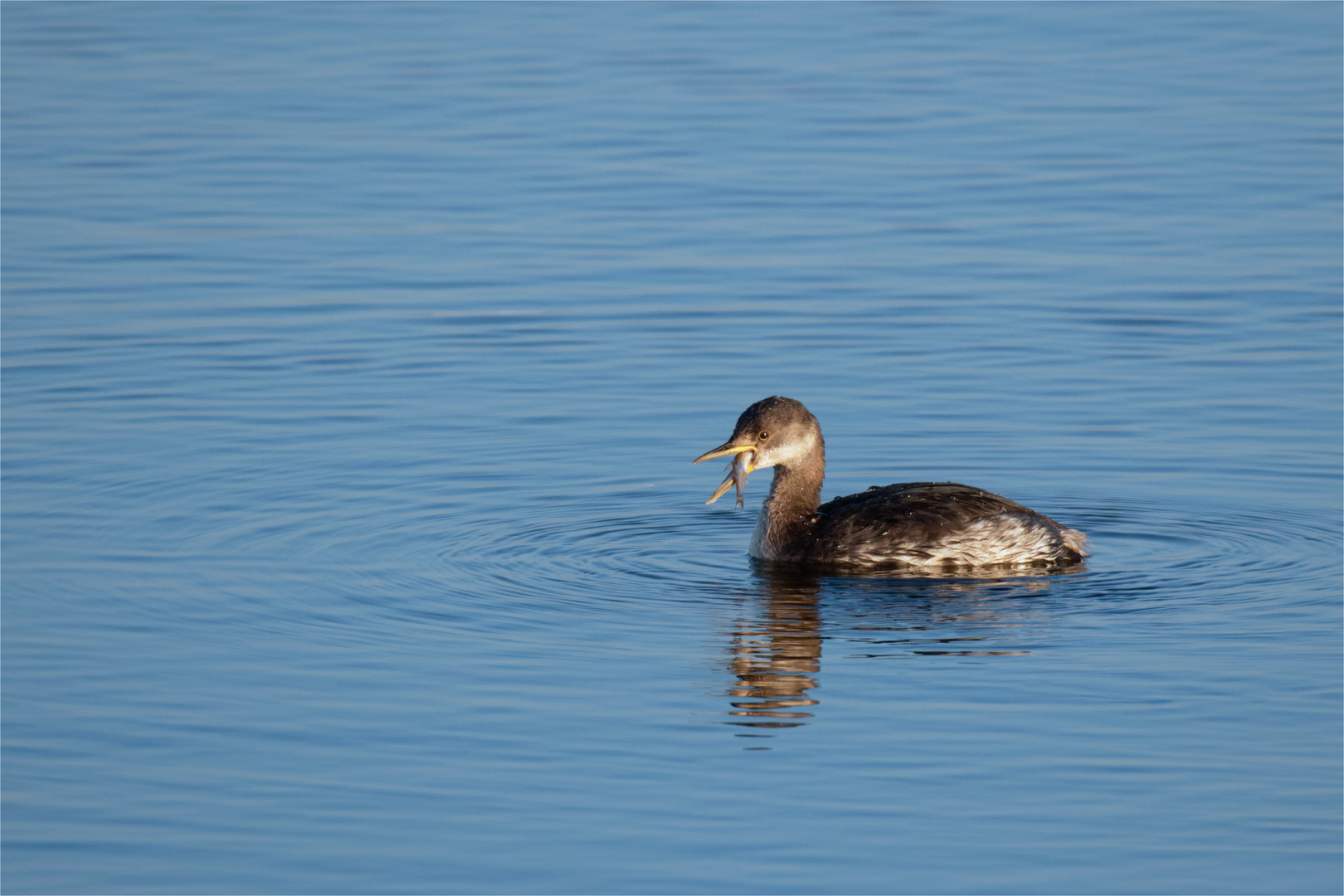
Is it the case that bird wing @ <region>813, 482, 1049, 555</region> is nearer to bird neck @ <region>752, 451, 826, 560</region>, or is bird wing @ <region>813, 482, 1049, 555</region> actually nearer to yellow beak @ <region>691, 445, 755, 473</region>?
bird neck @ <region>752, 451, 826, 560</region>

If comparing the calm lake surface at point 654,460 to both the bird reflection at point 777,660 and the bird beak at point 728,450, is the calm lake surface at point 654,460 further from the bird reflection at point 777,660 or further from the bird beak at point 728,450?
the bird beak at point 728,450

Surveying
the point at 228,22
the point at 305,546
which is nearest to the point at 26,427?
the point at 305,546

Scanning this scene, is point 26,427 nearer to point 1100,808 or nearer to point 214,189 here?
point 214,189

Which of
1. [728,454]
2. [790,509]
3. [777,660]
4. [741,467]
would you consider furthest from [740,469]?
[777,660]

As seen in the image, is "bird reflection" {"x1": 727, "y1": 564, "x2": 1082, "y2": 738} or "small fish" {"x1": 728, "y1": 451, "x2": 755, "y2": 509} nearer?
"bird reflection" {"x1": 727, "y1": 564, "x2": 1082, "y2": 738}

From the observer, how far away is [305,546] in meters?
12.4

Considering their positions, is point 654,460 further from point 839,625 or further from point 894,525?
point 839,625

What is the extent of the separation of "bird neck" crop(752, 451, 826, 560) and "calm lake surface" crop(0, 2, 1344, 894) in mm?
376

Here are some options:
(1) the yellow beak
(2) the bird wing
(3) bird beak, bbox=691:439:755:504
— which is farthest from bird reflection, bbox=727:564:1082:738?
(1) the yellow beak

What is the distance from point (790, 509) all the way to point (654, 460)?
180cm

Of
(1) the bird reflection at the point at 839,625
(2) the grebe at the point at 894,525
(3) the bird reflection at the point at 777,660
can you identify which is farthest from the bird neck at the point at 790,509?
(3) the bird reflection at the point at 777,660

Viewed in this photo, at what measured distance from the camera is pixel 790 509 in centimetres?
1269

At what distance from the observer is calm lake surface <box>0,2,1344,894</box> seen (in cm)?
850

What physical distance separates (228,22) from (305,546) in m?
20.2
